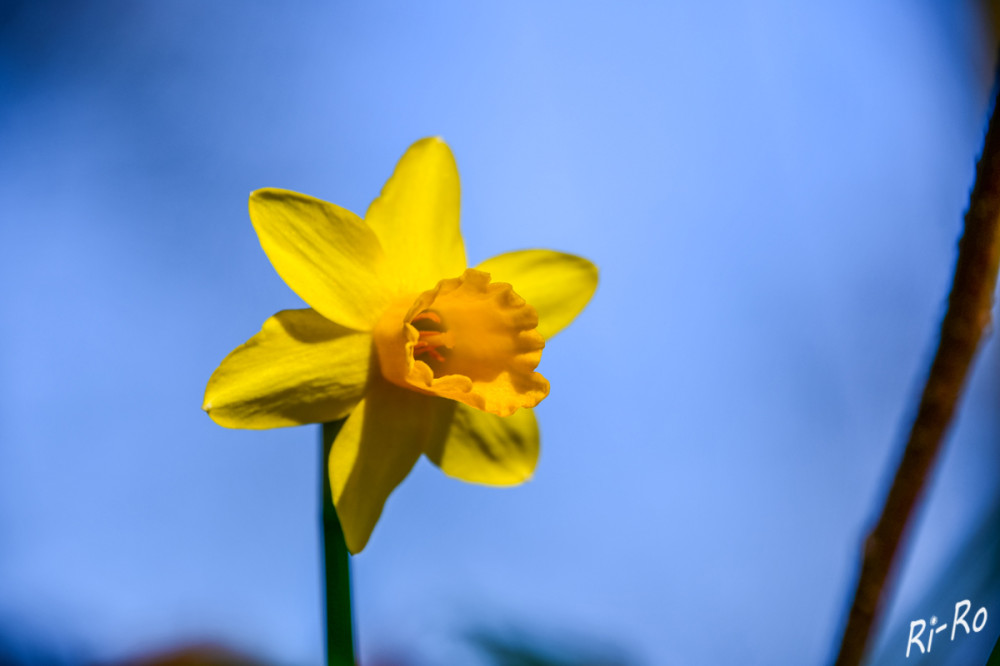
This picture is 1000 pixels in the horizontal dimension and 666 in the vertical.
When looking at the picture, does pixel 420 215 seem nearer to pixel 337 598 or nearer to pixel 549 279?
pixel 549 279

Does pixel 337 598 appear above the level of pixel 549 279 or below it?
below

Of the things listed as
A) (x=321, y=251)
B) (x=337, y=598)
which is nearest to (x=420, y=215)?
(x=321, y=251)

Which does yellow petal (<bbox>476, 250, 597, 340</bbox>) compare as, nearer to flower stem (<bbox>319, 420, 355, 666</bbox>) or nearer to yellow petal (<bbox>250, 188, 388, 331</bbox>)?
yellow petal (<bbox>250, 188, 388, 331</bbox>)

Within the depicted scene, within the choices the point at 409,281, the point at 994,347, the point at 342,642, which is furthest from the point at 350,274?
the point at 994,347

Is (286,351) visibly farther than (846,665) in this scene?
Yes

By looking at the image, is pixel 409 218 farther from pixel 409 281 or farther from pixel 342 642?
pixel 342 642

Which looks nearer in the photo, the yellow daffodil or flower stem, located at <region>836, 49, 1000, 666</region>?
flower stem, located at <region>836, 49, 1000, 666</region>

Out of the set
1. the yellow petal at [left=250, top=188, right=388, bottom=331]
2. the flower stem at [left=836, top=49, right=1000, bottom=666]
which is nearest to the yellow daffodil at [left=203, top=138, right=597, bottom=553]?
the yellow petal at [left=250, top=188, right=388, bottom=331]
